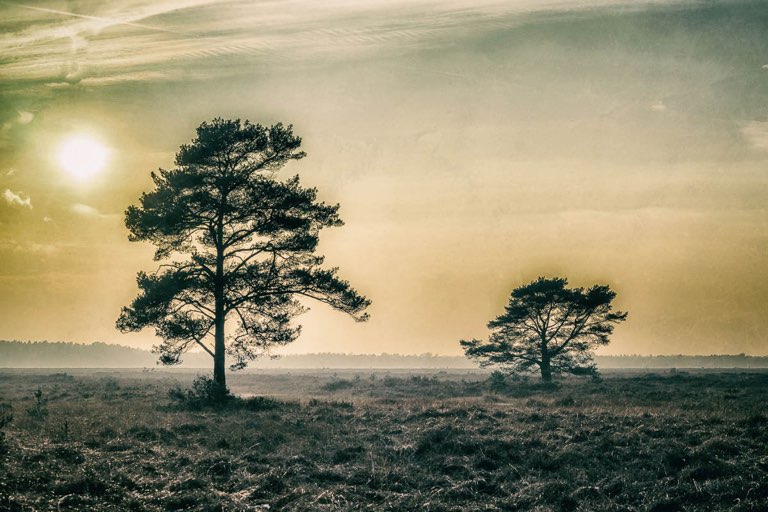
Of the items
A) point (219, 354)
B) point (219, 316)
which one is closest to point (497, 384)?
point (219, 354)

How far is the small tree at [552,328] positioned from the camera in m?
39.0

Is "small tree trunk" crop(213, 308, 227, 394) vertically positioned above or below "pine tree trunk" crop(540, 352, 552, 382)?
above

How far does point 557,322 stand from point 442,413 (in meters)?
26.4

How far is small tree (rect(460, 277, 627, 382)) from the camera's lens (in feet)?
128

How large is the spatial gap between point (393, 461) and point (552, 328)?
105 ft

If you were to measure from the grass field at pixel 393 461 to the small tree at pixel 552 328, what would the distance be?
23.2 m

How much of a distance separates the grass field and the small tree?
23229 mm

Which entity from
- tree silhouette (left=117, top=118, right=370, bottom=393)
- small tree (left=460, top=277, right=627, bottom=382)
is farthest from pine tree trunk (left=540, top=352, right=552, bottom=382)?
tree silhouette (left=117, top=118, right=370, bottom=393)

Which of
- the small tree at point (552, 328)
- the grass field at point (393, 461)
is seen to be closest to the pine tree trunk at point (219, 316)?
the grass field at point (393, 461)

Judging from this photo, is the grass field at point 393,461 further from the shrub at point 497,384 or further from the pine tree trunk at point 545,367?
the pine tree trunk at point 545,367

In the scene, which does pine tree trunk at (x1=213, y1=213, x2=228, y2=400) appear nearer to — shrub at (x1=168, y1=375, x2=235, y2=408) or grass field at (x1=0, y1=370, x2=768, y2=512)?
shrub at (x1=168, y1=375, x2=235, y2=408)

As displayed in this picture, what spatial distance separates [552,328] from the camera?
131 feet

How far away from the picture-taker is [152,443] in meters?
12.6

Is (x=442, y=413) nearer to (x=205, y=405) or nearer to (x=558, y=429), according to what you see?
(x=558, y=429)
